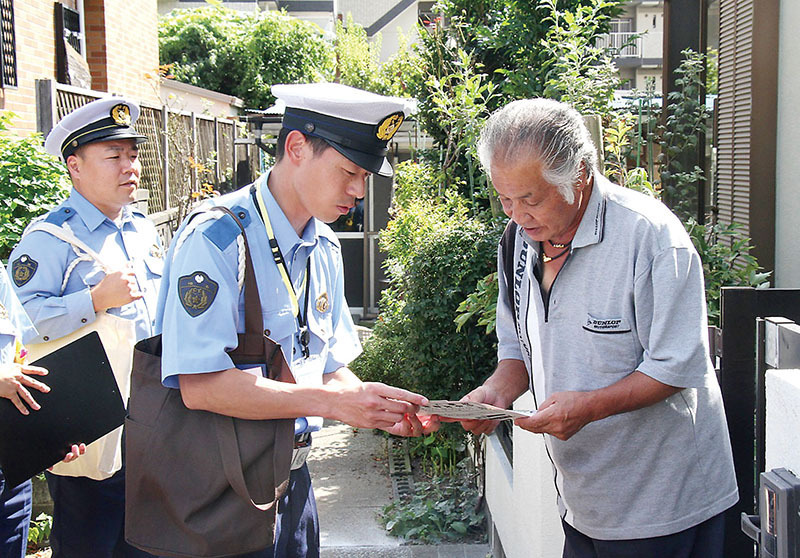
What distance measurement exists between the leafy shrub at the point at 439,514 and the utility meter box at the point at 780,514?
3356mm

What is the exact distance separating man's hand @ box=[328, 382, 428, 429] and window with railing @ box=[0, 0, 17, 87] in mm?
6144

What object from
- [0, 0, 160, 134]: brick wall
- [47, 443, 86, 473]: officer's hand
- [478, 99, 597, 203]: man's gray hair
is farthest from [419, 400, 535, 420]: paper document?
[0, 0, 160, 134]: brick wall

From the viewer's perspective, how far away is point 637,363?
2.40 m

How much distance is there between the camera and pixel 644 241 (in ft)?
7.62

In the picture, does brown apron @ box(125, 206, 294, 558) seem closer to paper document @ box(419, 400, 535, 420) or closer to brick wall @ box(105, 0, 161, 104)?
paper document @ box(419, 400, 535, 420)

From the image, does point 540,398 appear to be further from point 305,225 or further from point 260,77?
point 260,77

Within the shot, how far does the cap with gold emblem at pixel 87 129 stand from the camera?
3842 millimetres

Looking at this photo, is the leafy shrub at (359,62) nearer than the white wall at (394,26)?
Yes

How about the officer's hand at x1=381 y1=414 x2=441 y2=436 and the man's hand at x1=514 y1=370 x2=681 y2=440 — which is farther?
the officer's hand at x1=381 y1=414 x2=441 y2=436

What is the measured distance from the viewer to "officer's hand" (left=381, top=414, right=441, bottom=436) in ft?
8.06

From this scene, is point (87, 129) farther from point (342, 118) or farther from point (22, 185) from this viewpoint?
point (342, 118)

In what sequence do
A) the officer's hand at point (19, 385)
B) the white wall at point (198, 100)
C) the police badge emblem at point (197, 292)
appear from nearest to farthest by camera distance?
Answer: the police badge emblem at point (197, 292) < the officer's hand at point (19, 385) < the white wall at point (198, 100)

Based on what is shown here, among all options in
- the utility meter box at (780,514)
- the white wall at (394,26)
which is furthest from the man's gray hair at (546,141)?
the white wall at (394,26)

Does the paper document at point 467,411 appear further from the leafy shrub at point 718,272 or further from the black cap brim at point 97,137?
the black cap brim at point 97,137
